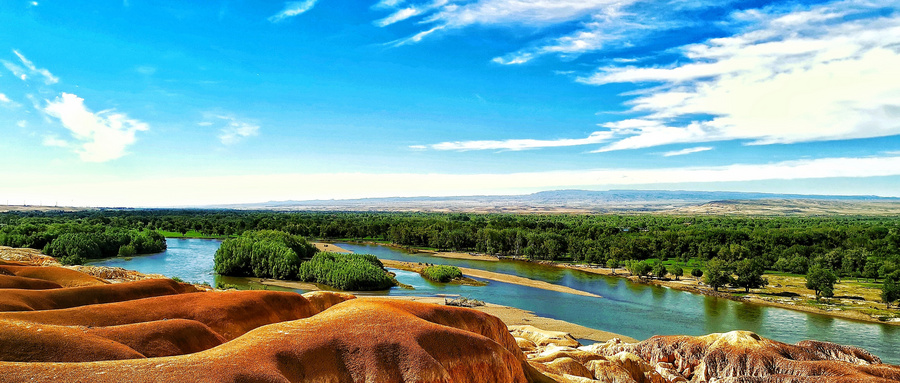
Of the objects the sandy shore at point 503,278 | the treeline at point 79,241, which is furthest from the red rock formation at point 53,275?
the sandy shore at point 503,278

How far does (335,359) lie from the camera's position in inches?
679

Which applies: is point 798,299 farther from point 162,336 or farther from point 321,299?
point 162,336

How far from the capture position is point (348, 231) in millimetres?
168250

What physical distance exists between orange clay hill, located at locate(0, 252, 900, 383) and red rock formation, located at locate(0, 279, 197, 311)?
89 millimetres

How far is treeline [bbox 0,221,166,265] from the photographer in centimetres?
9131

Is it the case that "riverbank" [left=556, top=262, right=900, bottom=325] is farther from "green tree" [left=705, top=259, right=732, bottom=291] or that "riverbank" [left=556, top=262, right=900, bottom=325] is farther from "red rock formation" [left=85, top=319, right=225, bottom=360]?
"red rock formation" [left=85, top=319, right=225, bottom=360]

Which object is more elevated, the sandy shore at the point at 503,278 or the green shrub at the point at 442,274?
the green shrub at the point at 442,274

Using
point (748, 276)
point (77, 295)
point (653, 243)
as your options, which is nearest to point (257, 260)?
point (77, 295)

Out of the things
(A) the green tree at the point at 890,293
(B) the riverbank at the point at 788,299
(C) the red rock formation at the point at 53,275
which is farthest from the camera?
(A) the green tree at the point at 890,293

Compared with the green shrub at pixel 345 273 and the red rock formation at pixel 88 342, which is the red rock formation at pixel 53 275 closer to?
the red rock formation at pixel 88 342

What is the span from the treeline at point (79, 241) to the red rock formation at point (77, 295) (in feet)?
219

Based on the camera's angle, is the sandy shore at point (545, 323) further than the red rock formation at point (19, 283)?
Yes

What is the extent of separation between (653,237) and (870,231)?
165 feet

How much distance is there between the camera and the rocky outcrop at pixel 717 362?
1037 inches
